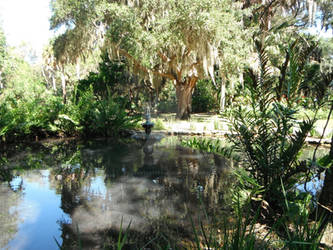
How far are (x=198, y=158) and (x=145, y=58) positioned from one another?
582 cm

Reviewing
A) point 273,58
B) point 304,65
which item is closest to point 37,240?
point 304,65

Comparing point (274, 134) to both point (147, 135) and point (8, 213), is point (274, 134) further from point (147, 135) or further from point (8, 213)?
point (147, 135)

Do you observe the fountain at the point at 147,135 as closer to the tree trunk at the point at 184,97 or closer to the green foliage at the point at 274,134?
the green foliage at the point at 274,134

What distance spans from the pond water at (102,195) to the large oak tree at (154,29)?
18.4ft

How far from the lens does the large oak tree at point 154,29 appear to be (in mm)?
10234

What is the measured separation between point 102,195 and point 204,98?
1655 cm

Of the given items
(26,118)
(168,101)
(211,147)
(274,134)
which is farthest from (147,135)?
(168,101)

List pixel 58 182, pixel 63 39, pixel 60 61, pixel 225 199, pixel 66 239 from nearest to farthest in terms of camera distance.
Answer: pixel 66 239, pixel 225 199, pixel 58 182, pixel 63 39, pixel 60 61

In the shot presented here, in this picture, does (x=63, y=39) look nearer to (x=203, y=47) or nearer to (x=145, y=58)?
(x=145, y=58)

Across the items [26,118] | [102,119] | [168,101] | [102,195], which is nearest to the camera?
[102,195]

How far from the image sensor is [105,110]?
30.7 ft

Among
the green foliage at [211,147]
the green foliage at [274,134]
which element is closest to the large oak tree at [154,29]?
the green foliage at [211,147]

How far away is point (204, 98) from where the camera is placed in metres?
19.7

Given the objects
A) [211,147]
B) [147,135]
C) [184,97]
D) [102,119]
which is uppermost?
[184,97]
